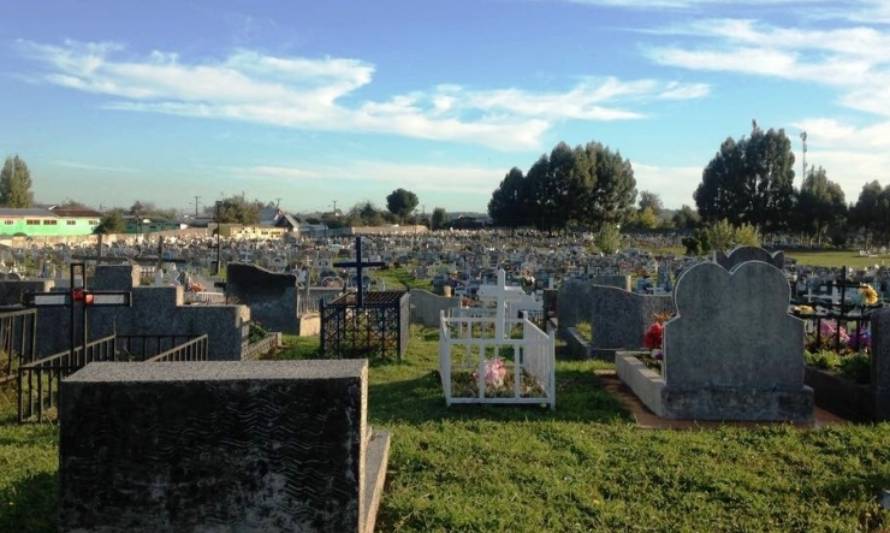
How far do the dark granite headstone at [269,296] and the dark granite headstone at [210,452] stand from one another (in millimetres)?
11788

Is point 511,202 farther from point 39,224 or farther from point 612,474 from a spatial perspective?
point 612,474

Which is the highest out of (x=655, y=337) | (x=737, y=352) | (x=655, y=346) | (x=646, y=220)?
(x=646, y=220)

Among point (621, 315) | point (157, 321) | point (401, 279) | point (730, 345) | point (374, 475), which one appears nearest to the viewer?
point (374, 475)

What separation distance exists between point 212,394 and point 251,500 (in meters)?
0.47

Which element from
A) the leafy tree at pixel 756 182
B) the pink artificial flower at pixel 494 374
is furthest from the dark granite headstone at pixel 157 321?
the leafy tree at pixel 756 182

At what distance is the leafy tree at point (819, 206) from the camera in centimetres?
7294

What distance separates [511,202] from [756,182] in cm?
2913

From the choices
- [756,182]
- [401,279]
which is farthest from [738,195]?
[401,279]

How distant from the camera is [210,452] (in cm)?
321

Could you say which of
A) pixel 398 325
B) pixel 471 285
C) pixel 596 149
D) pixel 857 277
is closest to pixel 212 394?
pixel 398 325

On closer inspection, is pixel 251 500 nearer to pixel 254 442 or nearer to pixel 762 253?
pixel 254 442

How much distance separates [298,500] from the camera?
3.24 metres

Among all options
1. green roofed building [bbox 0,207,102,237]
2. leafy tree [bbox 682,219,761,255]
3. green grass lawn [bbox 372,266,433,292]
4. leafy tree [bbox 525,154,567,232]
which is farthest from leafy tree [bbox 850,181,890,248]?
green roofed building [bbox 0,207,102,237]

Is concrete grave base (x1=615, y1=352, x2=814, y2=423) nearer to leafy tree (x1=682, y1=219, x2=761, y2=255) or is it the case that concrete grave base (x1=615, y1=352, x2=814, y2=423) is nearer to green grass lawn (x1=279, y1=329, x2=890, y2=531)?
green grass lawn (x1=279, y1=329, x2=890, y2=531)
